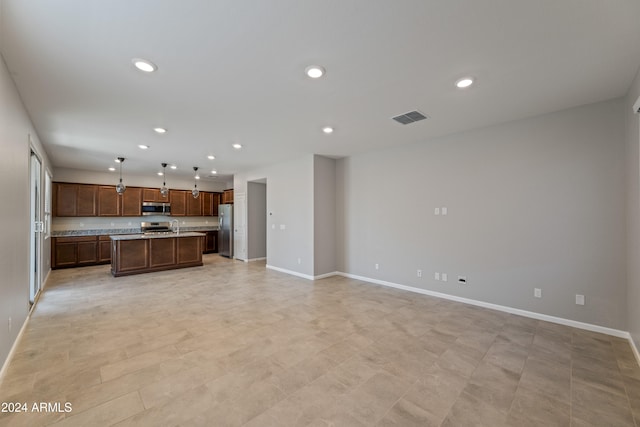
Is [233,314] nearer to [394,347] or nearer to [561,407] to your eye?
[394,347]

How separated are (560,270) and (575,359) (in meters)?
1.25

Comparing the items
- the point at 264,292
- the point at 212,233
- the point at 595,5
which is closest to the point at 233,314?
the point at 264,292

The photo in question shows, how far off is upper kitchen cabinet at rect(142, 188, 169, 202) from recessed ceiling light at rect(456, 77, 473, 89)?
358 inches

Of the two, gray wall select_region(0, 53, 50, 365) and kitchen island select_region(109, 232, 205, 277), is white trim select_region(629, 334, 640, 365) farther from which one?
kitchen island select_region(109, 232, 205, 277)

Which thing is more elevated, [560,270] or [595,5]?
[595,5]

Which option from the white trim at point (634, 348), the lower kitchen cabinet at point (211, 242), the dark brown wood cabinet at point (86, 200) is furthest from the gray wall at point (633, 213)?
the dark brown wood cabinet at point (86, 200)

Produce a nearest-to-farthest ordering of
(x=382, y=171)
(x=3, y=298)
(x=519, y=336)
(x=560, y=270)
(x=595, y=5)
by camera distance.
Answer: (x=595, y=5) < (x=3, y=298) < (x=519, y=336) < (x=560, y=270) < (x=382, y=171)

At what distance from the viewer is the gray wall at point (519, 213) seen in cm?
318

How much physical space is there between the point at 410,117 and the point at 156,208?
27.4 ft

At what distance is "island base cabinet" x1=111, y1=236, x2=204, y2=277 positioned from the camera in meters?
6.07

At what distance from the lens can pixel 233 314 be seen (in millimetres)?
3766

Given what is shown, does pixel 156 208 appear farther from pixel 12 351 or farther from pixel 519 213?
pixel 519 213

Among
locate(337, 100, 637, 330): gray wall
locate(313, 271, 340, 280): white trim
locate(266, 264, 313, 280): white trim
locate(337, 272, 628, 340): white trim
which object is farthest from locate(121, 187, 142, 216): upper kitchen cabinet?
locate(337, 272, 628, 340): white trim

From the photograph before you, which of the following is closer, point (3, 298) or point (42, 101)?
point (3, 298)
